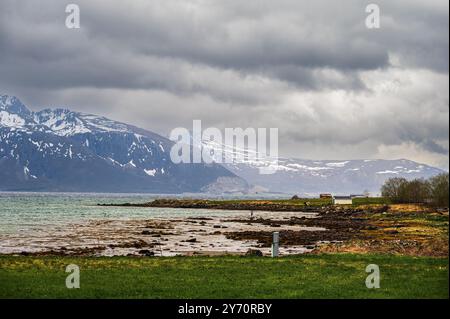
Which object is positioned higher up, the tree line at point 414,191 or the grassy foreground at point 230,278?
the tree line at point 414,191

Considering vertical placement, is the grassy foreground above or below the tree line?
below

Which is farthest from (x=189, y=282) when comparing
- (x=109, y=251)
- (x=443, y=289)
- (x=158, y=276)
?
(x=109, y=251)

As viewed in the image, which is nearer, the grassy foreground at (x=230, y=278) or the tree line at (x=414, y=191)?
the grassy foreground at (x=230, y=278)

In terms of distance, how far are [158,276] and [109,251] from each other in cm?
2626

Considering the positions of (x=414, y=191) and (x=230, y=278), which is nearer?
(x=230, y=278)

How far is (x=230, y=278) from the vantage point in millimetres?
29141

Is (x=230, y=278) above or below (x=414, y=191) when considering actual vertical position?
below

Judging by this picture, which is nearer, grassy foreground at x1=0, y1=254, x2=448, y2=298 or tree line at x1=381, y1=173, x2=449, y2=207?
grassy foreground at x1=0, y1=254, x2=448, y2=298

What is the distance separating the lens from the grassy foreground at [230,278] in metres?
24.7

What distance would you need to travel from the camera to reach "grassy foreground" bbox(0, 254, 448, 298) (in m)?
24.7

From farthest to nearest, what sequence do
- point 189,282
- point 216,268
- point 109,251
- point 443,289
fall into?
point 109,251
point 216,268
point 189,282
point 443,289
